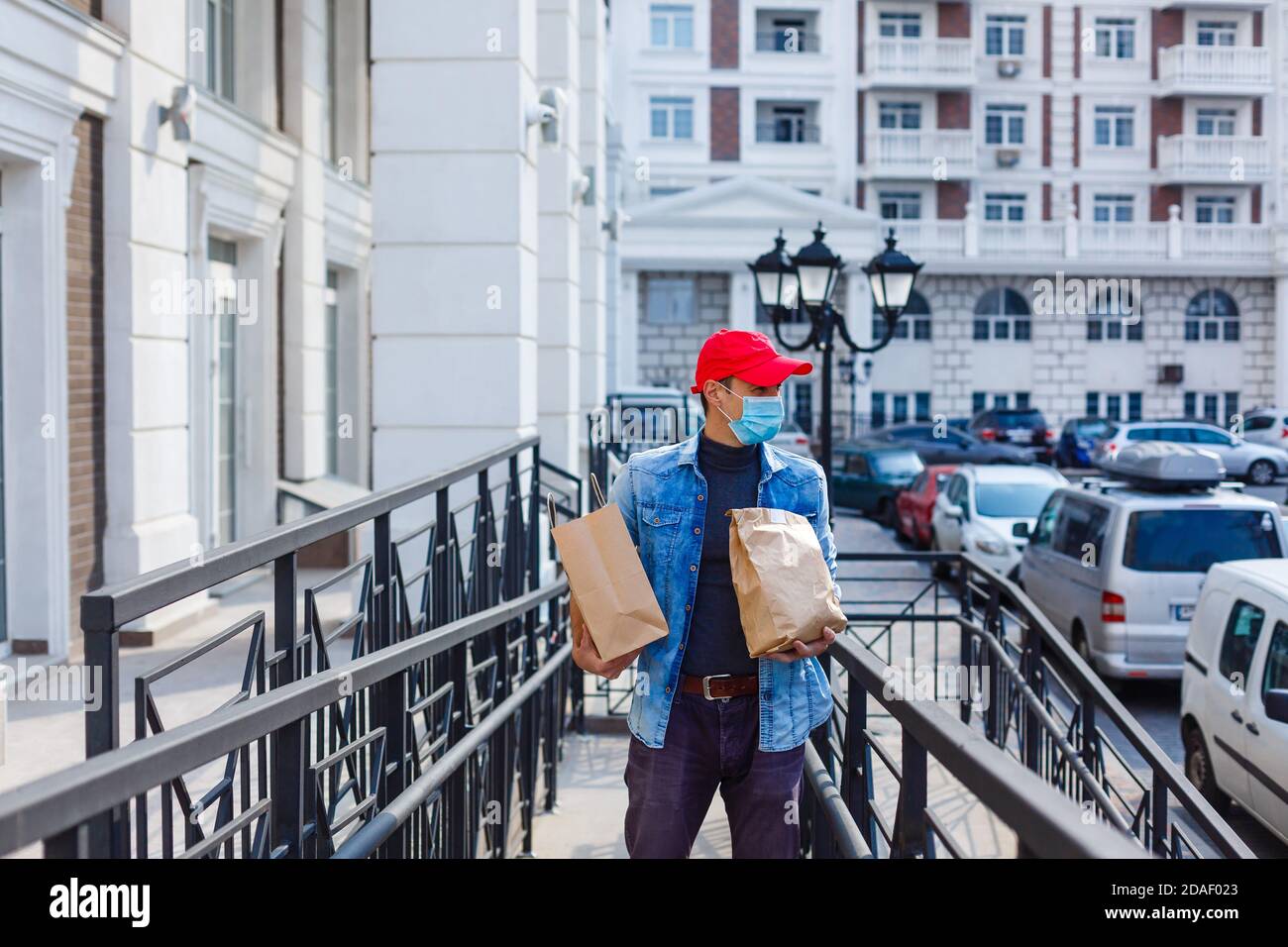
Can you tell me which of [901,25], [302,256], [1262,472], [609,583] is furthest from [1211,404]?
[609,583]

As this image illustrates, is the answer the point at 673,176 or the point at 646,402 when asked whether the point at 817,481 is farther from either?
the point at 673,176

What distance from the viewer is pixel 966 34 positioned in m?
43.6

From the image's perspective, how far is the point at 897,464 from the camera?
24375mm

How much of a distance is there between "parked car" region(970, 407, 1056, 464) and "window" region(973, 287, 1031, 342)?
6.64m

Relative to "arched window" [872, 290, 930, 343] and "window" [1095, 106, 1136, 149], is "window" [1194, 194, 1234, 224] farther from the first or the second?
"arched window" [872, 290, 930, 343]

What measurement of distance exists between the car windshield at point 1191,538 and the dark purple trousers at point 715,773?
7930mm

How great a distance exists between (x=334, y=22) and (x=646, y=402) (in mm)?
6960

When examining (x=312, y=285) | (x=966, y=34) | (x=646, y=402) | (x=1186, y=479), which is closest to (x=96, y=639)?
(x=1186, y=479)

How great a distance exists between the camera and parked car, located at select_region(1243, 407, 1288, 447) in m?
34.2

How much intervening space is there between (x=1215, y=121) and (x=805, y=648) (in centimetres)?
4651

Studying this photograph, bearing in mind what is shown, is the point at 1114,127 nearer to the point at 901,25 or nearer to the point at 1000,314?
the point at 1000,314

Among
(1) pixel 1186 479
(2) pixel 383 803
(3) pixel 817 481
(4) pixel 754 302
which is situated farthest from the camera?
(4) pixel 754 302

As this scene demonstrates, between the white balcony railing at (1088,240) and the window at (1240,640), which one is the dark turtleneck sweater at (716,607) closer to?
the window at (1240,640)

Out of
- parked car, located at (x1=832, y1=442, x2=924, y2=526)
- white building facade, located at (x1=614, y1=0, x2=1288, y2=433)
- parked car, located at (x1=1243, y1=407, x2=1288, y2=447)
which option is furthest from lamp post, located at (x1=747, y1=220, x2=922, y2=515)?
white building facade, located at (x1=614, y1=0, x2=1288, y2=433)
